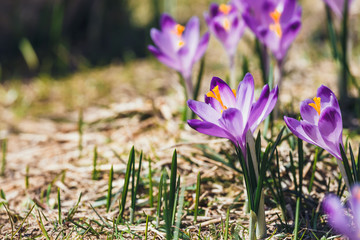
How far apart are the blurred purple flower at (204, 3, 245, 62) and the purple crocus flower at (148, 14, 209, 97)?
8cm

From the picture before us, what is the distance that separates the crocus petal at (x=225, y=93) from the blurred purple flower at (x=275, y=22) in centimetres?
48

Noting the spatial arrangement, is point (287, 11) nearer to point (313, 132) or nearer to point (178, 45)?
point (178, 45)

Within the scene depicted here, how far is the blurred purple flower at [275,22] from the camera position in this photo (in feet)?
4.66

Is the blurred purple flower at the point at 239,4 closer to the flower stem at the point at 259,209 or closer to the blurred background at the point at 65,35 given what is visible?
the flower stem at the point at 259,209

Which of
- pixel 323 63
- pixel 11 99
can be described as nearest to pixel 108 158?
pixel 11 99

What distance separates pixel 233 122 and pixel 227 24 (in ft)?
2.63

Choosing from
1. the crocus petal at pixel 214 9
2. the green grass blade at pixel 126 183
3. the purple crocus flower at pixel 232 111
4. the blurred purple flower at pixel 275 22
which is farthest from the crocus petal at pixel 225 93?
the crocus petal at pixel 214 9

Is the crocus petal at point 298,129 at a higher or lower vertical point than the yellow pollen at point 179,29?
lower

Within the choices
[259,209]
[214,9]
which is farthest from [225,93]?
[214,9]

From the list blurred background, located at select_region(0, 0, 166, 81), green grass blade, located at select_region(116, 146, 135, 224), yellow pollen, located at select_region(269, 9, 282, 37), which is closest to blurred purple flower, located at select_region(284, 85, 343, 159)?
green grass blade, located at select_region(116, 146, 135, 224)

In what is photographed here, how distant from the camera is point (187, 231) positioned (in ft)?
3.77

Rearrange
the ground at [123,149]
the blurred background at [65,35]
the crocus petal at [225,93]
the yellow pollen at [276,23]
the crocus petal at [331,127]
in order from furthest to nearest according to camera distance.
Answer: the blurred background at [65,35]
the yellow pollen at [276,23]
the ground at [123,149]
the crocus petal at [225,93]
the crocus petal at [331,127]

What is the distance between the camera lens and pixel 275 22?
1.47 metres

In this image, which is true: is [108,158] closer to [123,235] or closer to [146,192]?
[146,192]
